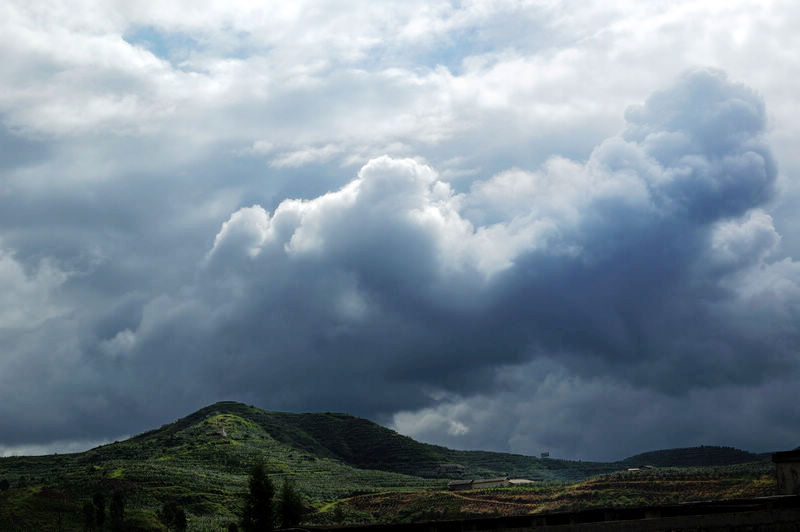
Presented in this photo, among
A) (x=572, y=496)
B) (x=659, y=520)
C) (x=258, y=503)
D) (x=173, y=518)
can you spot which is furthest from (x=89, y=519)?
(x=659, y=520)

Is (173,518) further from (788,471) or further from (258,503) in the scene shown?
(788,471)

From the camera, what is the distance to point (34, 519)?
361ft

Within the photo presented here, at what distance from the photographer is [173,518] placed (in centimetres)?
11550

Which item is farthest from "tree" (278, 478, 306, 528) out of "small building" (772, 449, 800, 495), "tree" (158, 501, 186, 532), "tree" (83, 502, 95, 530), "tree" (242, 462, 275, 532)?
"small building" (772, 449, 800, 495)

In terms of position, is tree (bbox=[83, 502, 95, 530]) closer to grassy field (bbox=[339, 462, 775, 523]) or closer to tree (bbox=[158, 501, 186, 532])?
tree (bbox=[158, 501, 186, 532])

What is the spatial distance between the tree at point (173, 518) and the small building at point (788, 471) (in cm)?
8708

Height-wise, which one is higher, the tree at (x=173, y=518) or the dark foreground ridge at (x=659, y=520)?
the dark foreground ridge at (x=659, y=520)

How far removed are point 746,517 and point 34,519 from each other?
347ft

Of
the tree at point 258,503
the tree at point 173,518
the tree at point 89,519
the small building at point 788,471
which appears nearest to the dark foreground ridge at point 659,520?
the small building at point 788,471

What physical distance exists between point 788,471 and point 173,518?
96.0 m

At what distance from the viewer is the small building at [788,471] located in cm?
4253

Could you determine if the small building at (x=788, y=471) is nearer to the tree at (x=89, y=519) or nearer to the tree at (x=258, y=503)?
the tree at (x=258, y=503)

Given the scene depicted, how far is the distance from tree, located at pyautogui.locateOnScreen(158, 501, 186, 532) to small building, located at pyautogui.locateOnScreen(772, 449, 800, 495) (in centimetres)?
8708

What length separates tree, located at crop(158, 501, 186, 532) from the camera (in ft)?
355
